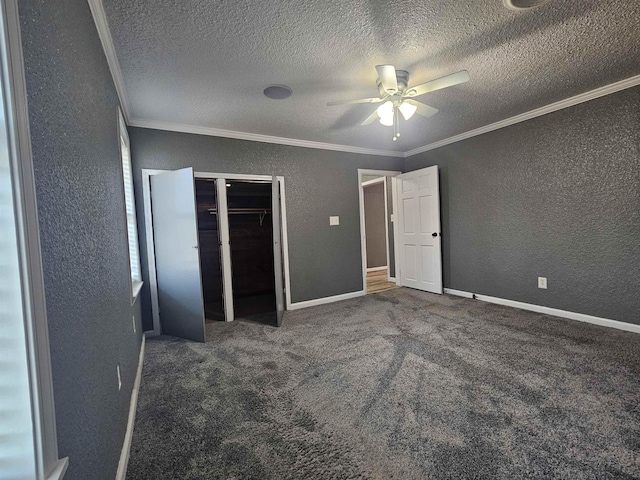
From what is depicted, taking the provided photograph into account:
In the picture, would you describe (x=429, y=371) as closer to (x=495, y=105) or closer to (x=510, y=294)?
(x=510, y=294)

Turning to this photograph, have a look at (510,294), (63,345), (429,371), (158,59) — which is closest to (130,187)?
(158,59)

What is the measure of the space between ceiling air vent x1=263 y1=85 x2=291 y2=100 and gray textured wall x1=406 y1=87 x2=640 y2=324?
9.31ft

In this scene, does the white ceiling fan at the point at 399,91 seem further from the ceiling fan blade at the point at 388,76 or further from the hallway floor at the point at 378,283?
the hallway floor at the point at 378,283

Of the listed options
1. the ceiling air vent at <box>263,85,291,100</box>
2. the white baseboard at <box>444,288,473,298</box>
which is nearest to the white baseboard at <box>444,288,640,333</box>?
the white baseboard at <box>444,288,473,298</box>

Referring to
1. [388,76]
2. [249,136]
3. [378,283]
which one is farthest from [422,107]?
[378,283]

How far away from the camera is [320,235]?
4.50 meters

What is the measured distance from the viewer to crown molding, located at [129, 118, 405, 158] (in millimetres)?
3369

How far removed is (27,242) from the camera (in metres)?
0.66

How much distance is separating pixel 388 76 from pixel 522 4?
0.83 m

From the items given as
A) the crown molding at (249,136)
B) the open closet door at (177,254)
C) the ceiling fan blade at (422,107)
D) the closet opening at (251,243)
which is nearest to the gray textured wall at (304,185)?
the crown molding at (249,136)

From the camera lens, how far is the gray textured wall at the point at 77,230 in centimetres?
82

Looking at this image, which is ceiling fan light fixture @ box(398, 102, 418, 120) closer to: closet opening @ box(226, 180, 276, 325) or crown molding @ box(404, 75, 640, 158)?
crown molding @ box(404, 75, 640, 158)

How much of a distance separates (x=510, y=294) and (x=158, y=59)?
14.9 ft

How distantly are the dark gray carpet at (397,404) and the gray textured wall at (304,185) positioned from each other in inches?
52.2
